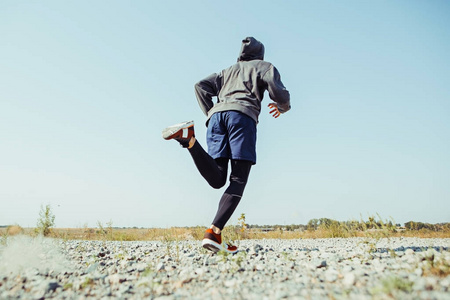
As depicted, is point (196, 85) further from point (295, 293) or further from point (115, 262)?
point (295, 293)

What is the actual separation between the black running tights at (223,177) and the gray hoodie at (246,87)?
0.62 m

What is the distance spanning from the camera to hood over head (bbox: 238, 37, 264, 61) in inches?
140

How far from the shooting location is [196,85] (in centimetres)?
359

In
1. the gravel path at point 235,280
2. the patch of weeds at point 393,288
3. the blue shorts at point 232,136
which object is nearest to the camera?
the patch of weeds at point 393,288

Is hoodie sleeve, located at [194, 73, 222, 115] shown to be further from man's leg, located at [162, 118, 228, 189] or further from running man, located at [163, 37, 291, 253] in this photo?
man's leg, located at [162, 118, 228, 189]

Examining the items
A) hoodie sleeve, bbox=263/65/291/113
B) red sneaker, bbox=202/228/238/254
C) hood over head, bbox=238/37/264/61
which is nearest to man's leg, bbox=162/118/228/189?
red sneaker, bbox=202/228/238/254

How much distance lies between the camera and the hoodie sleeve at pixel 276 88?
3102 mm

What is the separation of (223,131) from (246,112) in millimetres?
346

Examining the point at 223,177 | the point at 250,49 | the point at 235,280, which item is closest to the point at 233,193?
the point at 223,177

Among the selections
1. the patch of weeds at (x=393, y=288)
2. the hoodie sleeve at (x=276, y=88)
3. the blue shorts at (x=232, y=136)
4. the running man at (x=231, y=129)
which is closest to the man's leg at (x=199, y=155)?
the running man at (x=231, y=129)

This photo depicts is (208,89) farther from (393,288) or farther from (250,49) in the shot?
(393,288)

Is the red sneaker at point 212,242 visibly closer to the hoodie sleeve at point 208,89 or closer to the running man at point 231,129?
the running man at point 231,129

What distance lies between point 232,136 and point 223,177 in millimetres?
474

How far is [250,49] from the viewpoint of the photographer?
3.55 metres
